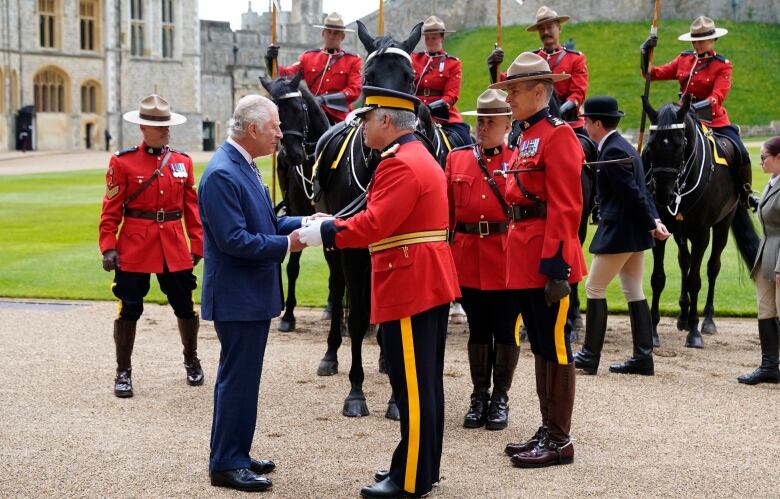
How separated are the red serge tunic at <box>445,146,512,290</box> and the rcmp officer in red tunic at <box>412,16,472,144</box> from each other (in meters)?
2.92

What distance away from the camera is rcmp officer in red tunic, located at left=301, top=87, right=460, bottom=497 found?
5055 millimetres

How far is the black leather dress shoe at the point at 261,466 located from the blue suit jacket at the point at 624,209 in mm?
3403

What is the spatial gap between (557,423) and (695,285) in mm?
4587

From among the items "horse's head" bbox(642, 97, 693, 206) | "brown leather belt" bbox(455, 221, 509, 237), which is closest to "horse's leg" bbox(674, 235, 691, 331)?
"horse's head" bbox(642, 97, 693, 206)

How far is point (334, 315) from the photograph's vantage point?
7801 millimetres

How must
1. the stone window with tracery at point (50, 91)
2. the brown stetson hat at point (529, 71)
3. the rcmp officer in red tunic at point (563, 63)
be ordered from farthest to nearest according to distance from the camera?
the stone window with tracery at point (50, 91) < the rcmp officer in red tunic at point (563, 63) < the brown stetson hat at point (529, 71)

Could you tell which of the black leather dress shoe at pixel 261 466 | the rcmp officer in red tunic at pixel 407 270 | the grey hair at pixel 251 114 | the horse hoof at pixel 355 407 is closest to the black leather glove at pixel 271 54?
the horse hoof at pixel 355 407

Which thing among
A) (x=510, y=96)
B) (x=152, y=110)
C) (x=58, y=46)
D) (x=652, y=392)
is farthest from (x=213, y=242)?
(x=58, y=46)

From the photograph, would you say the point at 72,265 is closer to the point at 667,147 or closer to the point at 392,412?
the point at 667,147

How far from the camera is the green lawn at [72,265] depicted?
1207cm

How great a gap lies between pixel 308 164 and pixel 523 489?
4.61 m

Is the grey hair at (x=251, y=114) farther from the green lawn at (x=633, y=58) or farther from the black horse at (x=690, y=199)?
the green lawn at (x=633, y=58)

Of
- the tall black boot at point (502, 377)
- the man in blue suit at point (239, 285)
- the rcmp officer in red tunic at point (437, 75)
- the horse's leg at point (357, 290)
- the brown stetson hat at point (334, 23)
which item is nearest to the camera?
the man in blue suit at point (239, 285)

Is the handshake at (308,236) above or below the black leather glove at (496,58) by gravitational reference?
below
